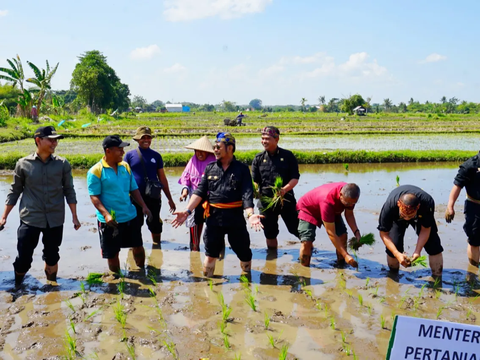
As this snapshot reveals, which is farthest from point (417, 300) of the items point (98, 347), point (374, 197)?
point (374, 197)

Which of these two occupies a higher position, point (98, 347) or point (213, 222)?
point (213, 222)

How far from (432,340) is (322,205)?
2623 millimetres

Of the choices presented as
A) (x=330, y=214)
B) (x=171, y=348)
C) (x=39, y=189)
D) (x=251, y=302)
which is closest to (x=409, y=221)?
(x=330, y=214)

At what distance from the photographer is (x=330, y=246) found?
247 inches

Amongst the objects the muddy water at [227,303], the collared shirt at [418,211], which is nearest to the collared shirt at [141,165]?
the muddy water at [227,303]

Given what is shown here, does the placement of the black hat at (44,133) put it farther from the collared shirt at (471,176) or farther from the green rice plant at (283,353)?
the collared shirt at (471,176)

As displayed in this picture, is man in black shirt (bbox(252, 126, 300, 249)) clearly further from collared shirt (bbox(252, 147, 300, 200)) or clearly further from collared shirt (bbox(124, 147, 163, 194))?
collared shirt (bbox(124, 147, 163, 194))

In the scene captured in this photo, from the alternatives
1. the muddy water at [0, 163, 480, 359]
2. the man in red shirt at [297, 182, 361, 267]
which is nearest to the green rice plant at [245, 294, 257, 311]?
the muddy water at [0, 163, 480, 359]

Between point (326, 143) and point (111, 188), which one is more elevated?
point (111, 188)

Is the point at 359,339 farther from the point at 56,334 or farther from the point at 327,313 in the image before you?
the point at 56,334

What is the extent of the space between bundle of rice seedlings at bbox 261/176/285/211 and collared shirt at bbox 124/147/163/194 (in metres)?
1.44

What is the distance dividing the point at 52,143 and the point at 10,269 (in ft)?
5.94

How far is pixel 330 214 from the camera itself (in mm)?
4742

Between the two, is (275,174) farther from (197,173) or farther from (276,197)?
(197,173)
